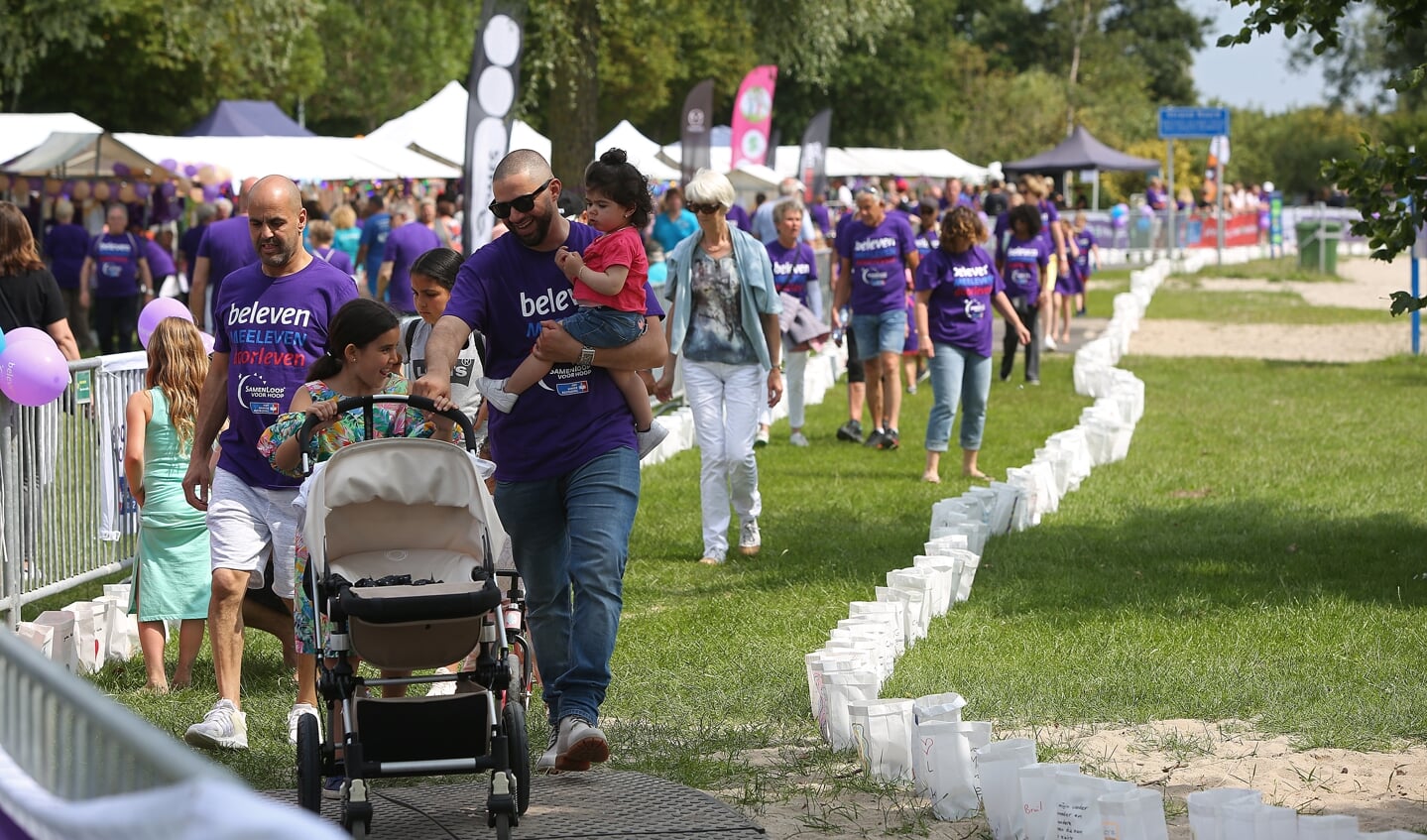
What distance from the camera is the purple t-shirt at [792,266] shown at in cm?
1289

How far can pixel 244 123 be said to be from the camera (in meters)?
28.4

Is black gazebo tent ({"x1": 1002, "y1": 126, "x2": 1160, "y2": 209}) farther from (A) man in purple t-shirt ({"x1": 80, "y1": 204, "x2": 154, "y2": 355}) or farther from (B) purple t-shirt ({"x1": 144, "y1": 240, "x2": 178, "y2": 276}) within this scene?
(A) man in purple t-shirt ({"x1": 80, "y1": 204, "x2": 154, "y2": 355})

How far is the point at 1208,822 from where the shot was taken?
4512 millimetres

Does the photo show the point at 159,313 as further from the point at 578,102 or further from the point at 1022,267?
the point at 578,102

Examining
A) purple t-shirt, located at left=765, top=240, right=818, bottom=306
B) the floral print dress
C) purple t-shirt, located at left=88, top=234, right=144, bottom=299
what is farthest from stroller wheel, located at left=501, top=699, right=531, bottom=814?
purple t-shirt, located at left=88, top=234, right=144, bottom=299

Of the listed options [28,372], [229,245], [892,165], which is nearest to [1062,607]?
[28,372]

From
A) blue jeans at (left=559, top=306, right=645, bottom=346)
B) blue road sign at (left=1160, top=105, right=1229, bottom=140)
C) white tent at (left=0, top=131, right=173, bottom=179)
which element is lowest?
blue jeans at (left=559, top=306, right=645, bottom=346)

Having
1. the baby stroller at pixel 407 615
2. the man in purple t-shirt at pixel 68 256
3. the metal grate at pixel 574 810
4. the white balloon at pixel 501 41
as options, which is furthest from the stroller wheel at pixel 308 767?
the man in purple t-shirt at pixel 68 256

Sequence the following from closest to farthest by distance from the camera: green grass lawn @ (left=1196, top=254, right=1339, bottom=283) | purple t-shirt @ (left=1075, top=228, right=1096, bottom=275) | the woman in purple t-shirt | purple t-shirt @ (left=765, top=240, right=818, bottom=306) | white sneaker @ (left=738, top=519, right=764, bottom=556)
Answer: white sneaker @ (left=738, top=519, right=764, bottom=556), the woman in purple t-shirt, purple t-shirt @ (left=765, top=240, right=818, bottom=306), purple t-shirt @ (left=1075, top=228, right=1096, bottom=275), green grass lawn @ (left=1196, top=254, right=1339, bottom=283)

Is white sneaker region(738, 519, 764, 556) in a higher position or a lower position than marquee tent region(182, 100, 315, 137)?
lower

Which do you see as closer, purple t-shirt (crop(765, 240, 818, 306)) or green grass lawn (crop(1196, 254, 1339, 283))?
purple t-shirt (crop(765, 240, 818, 306))

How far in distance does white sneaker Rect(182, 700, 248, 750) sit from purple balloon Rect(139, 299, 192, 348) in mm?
1936

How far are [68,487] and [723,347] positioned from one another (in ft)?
10.9

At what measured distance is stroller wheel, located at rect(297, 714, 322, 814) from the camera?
4.82m
